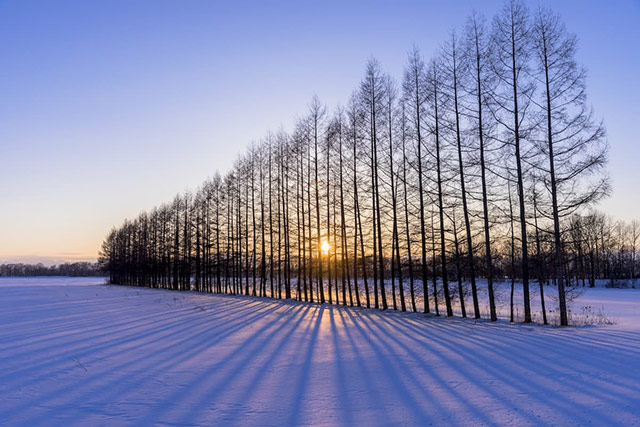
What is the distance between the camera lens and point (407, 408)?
17.7 ft

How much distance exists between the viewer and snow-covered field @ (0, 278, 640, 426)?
5191 millimetres

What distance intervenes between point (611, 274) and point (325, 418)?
300ft

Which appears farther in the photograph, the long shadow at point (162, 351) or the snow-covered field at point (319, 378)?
→ the long shadow at point (162, 351)

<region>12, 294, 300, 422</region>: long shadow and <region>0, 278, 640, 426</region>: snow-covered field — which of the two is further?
<region>12, 294, 300, 422</region>: long shadow

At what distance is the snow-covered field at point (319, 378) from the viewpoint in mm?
5191

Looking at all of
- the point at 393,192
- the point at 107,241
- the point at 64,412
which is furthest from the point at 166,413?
the point at 107,241

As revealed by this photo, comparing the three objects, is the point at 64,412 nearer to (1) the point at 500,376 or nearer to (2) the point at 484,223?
(1) the point at 500,376

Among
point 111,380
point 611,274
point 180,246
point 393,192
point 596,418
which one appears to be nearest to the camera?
point 596,418

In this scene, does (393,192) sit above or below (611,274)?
above

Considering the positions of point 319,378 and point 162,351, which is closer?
point 319,378

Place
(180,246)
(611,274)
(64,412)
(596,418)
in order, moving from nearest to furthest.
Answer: (596,418) → (64,412) → (180,246) → (611,274)

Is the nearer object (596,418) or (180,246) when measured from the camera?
(596,418)

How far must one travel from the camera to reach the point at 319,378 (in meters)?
7.01

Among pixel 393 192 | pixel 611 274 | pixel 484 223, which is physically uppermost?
pixel 393 192
